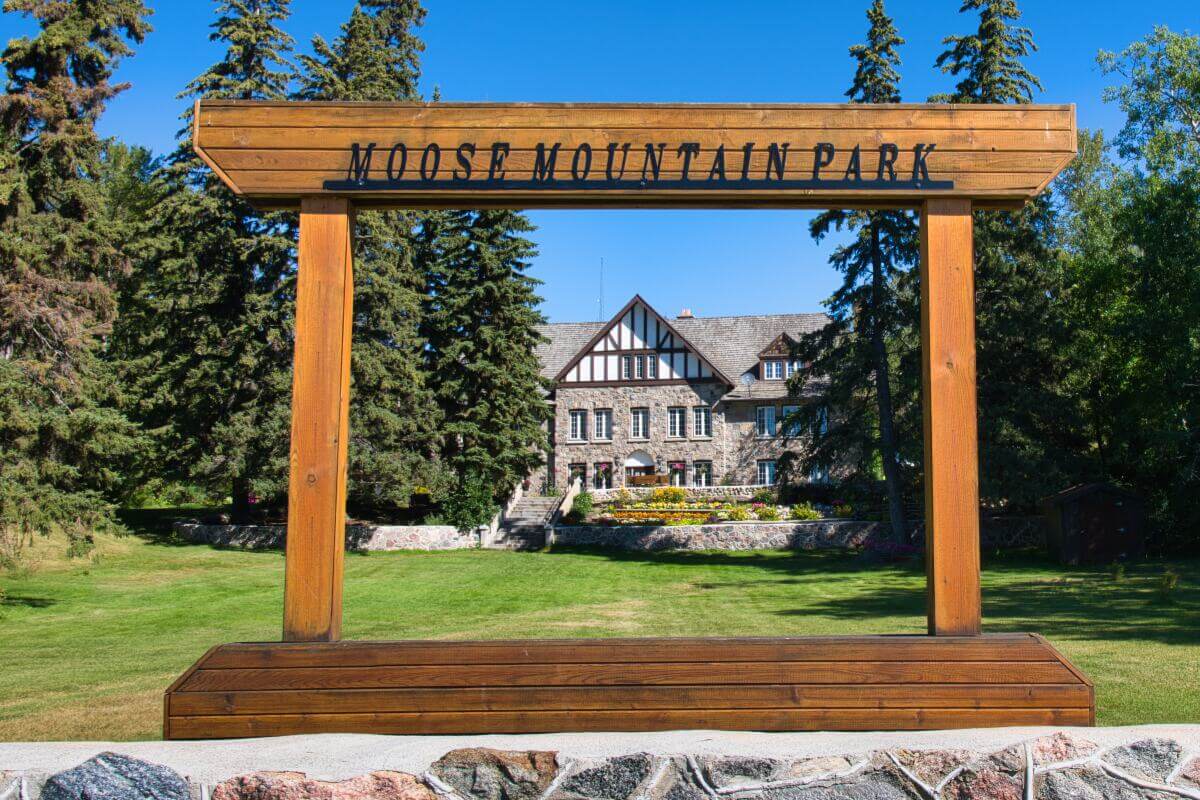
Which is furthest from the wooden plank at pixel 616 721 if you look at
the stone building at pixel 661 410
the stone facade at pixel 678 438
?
the stone facade at pixel 678 438

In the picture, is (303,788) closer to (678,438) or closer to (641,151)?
(641,151)

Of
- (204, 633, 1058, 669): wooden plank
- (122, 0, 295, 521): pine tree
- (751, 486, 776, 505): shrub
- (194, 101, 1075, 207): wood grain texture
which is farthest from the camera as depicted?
(751, 486, 776, 505): shrub

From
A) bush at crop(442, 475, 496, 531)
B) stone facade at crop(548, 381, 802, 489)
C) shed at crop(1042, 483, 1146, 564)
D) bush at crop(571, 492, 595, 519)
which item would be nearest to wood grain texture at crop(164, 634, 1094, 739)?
shed at crop(1042, 483, 1146, 564)

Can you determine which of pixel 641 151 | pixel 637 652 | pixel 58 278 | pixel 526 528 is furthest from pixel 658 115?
pixel 526 528

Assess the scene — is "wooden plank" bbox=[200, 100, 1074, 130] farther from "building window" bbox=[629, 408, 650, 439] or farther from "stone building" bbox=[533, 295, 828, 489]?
"building window" bbox=[629, 408, 650, 439]

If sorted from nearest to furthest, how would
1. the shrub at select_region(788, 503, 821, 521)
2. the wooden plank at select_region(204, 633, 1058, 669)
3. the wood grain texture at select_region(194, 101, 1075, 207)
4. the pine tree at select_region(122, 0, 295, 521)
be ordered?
the wooden plank at select_region(204, 633, 1058, 669)
the wood grain texture at select_region(194, 101, 1075, 207)
the pine tree at select_region(122, 0, 295, 521)
the shrub at select_region(788, 503, 821, 521)

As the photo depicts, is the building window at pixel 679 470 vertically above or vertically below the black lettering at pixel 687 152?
below

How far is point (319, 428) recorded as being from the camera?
15.1ft

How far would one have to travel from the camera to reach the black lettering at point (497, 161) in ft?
15.9

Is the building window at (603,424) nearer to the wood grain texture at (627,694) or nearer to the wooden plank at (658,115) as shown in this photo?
the wooden plank at (658,115)

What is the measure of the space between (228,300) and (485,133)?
26.9m

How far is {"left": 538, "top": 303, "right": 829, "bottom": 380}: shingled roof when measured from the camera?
152 ft

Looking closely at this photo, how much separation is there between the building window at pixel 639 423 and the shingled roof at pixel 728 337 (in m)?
4.02

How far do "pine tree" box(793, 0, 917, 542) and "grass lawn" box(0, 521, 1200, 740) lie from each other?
3.31 m
